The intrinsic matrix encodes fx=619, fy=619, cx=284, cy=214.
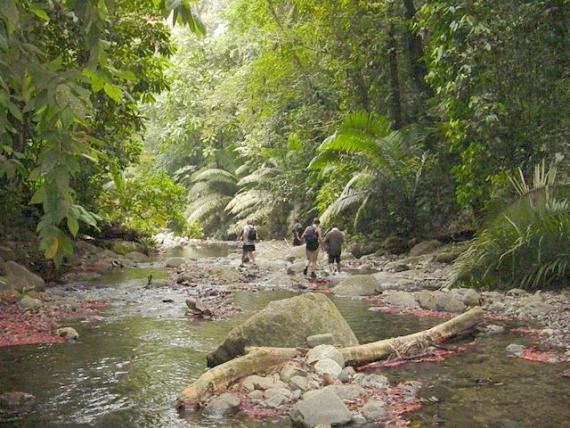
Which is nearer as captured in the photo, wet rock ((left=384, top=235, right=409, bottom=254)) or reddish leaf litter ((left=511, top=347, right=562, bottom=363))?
reddish leaf litter ((left=511, top=347, right=562, bottom=363))

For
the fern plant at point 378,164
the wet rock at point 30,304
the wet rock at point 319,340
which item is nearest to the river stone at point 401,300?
the wet rock at point 319,340

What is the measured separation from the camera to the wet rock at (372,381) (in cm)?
572

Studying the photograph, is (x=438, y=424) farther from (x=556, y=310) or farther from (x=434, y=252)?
(x=434, y=252)

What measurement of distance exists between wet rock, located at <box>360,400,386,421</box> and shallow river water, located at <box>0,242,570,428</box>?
0.86 ft

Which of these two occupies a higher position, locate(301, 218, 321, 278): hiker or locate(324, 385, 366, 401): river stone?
locate(301, 218, 321, 278): hiker

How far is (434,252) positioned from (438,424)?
12.1m

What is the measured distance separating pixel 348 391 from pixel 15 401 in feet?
9.44

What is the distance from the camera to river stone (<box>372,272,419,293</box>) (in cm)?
1245

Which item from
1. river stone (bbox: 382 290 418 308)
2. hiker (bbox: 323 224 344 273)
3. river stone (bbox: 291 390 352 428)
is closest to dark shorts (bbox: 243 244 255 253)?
hiker (bbox: 323 224 344 273)

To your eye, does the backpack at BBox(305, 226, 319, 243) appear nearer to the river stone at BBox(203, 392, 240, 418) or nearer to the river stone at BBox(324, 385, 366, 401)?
the river stone at BBox(324, 385, 366, 401)

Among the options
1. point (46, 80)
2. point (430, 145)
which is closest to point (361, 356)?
point (46, 80)

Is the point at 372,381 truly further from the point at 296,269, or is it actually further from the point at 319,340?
the point at 296,269

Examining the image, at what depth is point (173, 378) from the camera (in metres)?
6.23

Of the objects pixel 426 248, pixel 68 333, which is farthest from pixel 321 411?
pixel 426 248
